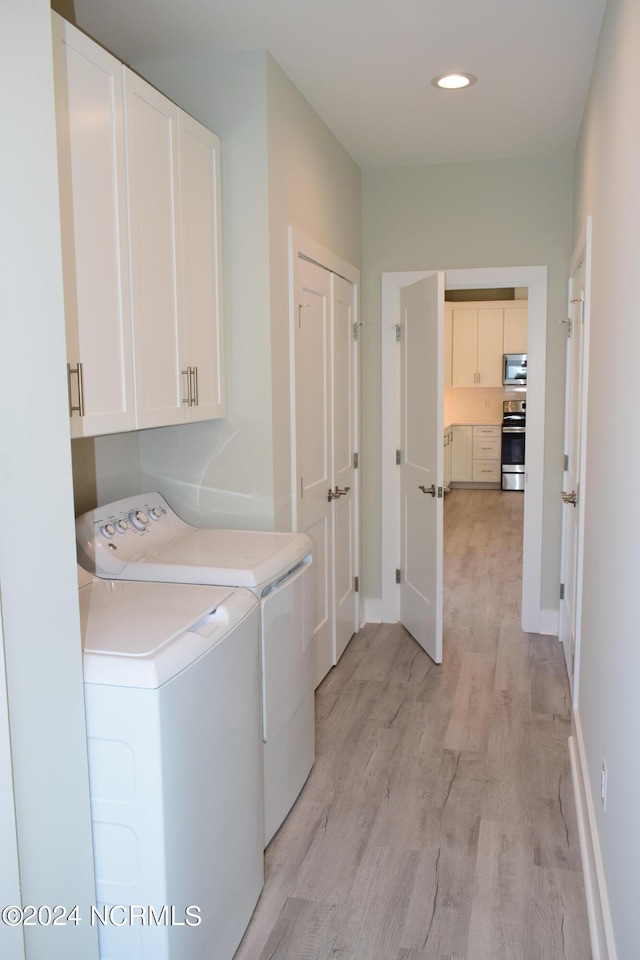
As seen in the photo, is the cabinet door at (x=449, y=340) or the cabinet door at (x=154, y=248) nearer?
the cabinet door at (x=154, y=248)

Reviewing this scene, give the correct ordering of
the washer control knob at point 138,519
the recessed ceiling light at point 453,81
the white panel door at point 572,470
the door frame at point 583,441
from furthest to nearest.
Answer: the white panel door at point 572,470
the recessed ceiling light at point 453,81
the door frame at point 583,441
the washer control knob at point 138,519

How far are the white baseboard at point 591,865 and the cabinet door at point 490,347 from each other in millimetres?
7042

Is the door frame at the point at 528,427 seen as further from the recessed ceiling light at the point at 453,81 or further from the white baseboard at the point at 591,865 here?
the white baseboard at the point at 591,865

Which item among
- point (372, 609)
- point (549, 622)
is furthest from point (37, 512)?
point (549, 622)

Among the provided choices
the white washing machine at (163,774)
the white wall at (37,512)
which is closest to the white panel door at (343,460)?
the white washing machine at (163,774)

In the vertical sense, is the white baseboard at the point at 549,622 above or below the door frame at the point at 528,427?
below

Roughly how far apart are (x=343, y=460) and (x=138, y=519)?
1.57 meters

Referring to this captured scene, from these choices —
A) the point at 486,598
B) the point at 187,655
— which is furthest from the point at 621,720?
the point at 486,598

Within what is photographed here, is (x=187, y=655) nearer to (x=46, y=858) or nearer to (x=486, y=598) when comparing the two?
(x=46, y=858)

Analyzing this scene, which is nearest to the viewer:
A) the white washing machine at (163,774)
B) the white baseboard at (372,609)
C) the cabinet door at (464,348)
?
the white washing machine at (163,774)

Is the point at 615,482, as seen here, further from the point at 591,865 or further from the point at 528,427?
the point at 528,427

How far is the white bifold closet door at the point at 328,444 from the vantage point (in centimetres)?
333

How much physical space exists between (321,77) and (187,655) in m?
2.40

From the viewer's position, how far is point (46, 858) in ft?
4.83
